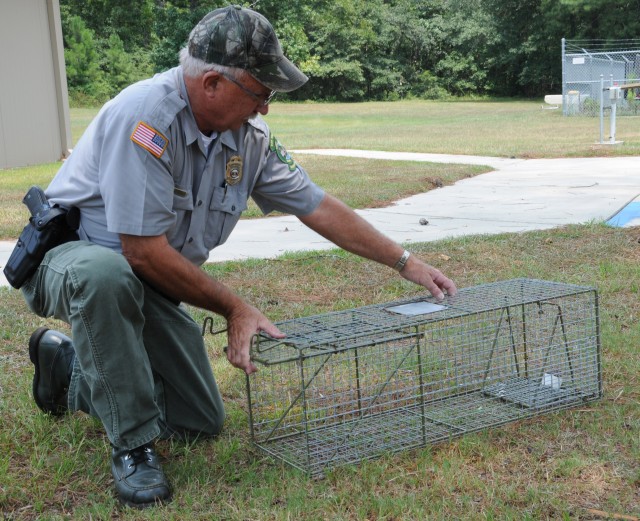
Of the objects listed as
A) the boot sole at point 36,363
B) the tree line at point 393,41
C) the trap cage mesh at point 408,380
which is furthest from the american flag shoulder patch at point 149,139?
the tree line at point 393,41

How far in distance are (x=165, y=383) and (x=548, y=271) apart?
2757 mm

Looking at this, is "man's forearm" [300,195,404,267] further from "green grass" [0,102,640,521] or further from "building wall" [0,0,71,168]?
"building wall" [0,0,71,168]

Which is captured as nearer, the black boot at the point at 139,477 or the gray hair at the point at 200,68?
the black boot at the point at 139,477

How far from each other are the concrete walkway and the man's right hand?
2.87 metres

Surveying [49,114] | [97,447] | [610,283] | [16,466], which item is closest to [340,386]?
[97,447]

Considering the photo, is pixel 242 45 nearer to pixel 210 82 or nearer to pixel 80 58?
pixel 210 82

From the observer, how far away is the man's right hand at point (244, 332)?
2.37 metres

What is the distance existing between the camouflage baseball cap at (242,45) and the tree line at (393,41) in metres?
31.6

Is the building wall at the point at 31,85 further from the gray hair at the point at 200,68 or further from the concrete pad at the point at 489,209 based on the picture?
the gray hair at the point at 200,68

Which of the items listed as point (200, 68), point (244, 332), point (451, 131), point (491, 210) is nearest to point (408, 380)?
point (244, 332)

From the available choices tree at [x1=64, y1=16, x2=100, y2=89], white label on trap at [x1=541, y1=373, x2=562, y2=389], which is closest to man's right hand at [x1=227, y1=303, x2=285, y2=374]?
white label on trap at [x1=541, y1=373, x2=562, y2=389]

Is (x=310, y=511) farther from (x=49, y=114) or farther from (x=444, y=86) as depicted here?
(x=444, y=86)

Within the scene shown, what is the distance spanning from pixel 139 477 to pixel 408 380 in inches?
41.8

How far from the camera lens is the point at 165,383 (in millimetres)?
2721
